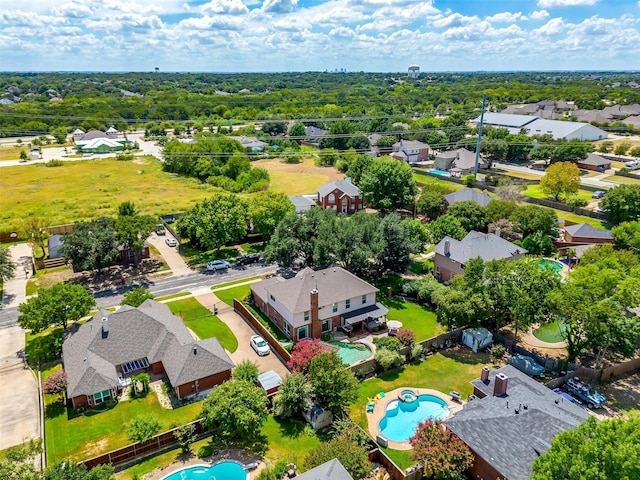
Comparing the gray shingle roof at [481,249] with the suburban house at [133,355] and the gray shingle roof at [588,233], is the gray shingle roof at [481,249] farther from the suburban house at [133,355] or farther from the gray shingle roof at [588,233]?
the suburban house at [133,355]

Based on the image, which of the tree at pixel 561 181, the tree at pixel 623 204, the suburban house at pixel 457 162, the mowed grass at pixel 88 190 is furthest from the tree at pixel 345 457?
the suburban house at pixel 457 162

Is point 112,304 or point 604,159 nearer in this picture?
point 112,304

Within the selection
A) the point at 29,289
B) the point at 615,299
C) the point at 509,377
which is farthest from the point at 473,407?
the point at 29,289

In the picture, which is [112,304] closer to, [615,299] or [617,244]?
[615,299]

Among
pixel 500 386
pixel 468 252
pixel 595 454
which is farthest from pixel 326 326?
pixel 595 454

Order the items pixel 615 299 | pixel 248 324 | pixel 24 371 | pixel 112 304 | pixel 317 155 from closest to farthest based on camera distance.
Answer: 1. pixel 615 299
2. pixel 24 371
3. pixel 248 324
4. pixel 112 304
5. pixel 317 155

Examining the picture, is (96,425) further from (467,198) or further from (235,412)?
(467,198)

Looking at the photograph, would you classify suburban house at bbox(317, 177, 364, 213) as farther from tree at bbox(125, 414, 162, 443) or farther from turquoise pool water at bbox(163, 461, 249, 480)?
turquoise pool water at bbox(163, 461, 249, 480)
